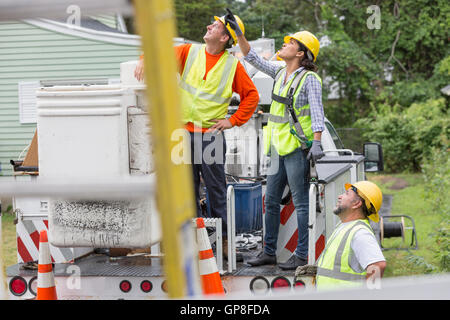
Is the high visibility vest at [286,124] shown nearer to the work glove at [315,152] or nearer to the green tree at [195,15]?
the work glove at [315,152]

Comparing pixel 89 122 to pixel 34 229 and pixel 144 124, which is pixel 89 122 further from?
pixel 34 229

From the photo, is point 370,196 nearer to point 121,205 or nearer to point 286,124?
point 286,124

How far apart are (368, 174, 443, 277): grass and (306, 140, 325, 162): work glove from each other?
2100mm

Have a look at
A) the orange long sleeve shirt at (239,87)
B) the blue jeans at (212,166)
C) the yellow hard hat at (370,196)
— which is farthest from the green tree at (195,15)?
the yellow hard hat at (370,196)

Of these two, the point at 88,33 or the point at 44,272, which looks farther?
the point at 88,33

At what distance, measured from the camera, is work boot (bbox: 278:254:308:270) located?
471cm

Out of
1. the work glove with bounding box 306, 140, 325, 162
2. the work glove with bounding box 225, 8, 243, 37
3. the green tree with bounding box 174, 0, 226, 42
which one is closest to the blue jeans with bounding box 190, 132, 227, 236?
the work glove with bounding box 306, 140, 325, 162

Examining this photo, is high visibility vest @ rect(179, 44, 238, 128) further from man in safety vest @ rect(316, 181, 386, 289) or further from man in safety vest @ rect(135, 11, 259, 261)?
man in safety vest @ rect(316, 181, 386, 289)

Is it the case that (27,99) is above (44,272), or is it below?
above

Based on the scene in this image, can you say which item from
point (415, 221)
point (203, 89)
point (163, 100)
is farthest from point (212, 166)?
point (415, 221)

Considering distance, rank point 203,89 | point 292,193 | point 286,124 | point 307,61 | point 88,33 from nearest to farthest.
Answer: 1. point 203,89
2. point 292,193
3. point 286,124
4. point 307,61
5. point 88,33

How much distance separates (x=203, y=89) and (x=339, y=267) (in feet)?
5.68

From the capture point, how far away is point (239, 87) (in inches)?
197
